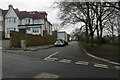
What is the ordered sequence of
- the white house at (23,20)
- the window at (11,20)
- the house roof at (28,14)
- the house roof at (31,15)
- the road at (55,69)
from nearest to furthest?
the road at (55,69) < the white house at (23,20) < the window at (11,20) < the house roof at (28,14) < the house roof at (31,15)

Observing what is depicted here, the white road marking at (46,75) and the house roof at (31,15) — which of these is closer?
the white road marking at (46,75)

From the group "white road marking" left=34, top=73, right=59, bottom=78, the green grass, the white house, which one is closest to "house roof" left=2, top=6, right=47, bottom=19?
the white house

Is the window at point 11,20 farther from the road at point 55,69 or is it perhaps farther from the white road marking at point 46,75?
the white road marking at point 46,75

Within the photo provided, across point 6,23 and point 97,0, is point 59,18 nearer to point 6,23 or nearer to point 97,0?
point 97,0

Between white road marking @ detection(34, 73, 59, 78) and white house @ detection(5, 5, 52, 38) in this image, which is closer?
white road marking @ detection(34, 73, 59, 78)

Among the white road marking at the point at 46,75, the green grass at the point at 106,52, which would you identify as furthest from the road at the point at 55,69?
the green grass at the point at 106,52

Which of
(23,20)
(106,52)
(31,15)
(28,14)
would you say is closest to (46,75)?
(106,52)

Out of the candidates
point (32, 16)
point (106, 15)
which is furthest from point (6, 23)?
point (106, 15)

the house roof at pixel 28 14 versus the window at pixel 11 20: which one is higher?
the house roof at pixel 28 14

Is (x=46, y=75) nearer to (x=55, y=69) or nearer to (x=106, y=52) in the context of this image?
(x=55, y=69)

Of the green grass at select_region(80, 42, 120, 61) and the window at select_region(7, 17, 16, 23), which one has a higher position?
the window at select_region(7, 17, 16, 23)

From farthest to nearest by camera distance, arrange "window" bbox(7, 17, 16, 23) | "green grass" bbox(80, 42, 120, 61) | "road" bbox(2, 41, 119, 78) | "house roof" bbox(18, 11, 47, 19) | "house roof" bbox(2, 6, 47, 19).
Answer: "house roof" bbox(18, 11, 47, 19) < "house roof" bbox(2, 6, 47, 19) < "window" bbox(7, 17, 16, 23) < "green grass" bbox(80, 42, 120, 61) < "road" bbox(2, 41, 119, 78)

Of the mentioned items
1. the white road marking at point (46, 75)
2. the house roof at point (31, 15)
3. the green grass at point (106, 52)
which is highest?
the house roof at point (31, 15)

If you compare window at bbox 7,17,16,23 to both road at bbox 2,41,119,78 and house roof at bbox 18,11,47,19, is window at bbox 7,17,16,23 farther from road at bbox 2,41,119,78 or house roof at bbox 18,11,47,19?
road at bbox 2,41,119,78
